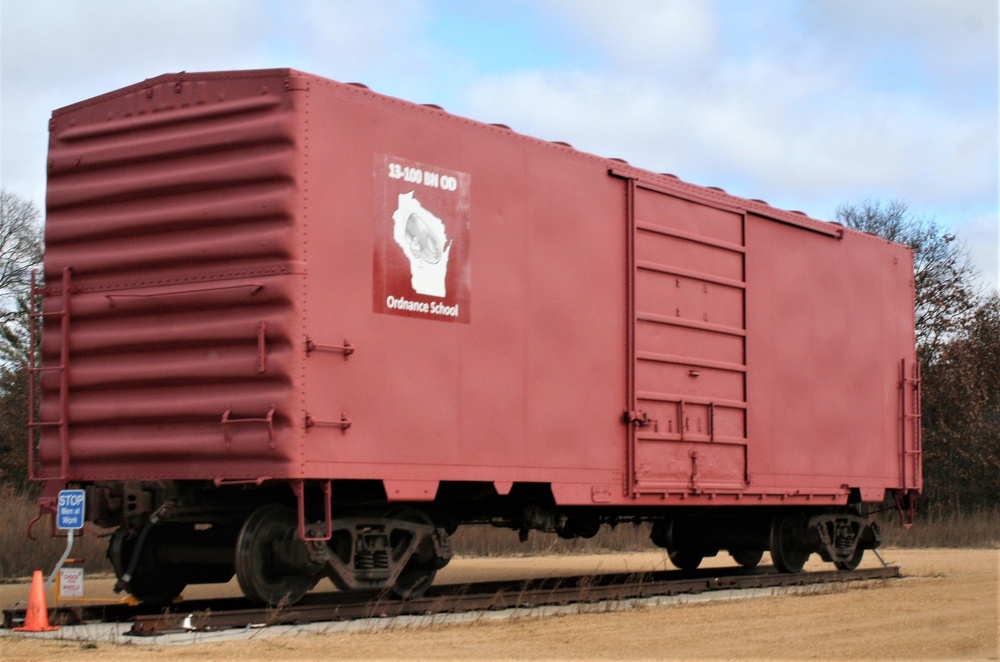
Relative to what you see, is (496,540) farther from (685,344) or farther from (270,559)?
(270,559)

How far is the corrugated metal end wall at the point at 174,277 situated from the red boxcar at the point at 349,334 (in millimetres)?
21

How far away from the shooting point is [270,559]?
32.4 feet

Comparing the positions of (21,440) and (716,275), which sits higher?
(716,275)

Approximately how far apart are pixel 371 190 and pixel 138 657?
3.96m

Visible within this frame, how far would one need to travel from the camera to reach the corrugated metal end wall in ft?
30.5

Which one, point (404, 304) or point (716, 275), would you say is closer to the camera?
point (404, 304)

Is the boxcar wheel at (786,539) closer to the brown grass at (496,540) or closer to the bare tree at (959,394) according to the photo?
the brown grass at (496,540)

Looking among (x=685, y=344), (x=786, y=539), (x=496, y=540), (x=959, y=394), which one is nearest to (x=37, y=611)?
(x=685, y=344)

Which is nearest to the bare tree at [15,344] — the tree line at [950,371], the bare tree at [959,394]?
the tree line at [950,371]

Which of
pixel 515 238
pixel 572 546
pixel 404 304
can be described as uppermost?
pixel 515 238

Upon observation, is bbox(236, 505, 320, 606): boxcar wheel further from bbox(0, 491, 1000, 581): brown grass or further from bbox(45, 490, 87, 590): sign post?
bbox(0, 491, 1000, 581): brown grass

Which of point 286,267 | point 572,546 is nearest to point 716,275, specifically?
point 286,267

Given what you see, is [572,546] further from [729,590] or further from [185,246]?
[185,246]

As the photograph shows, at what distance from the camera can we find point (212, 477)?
939cm
